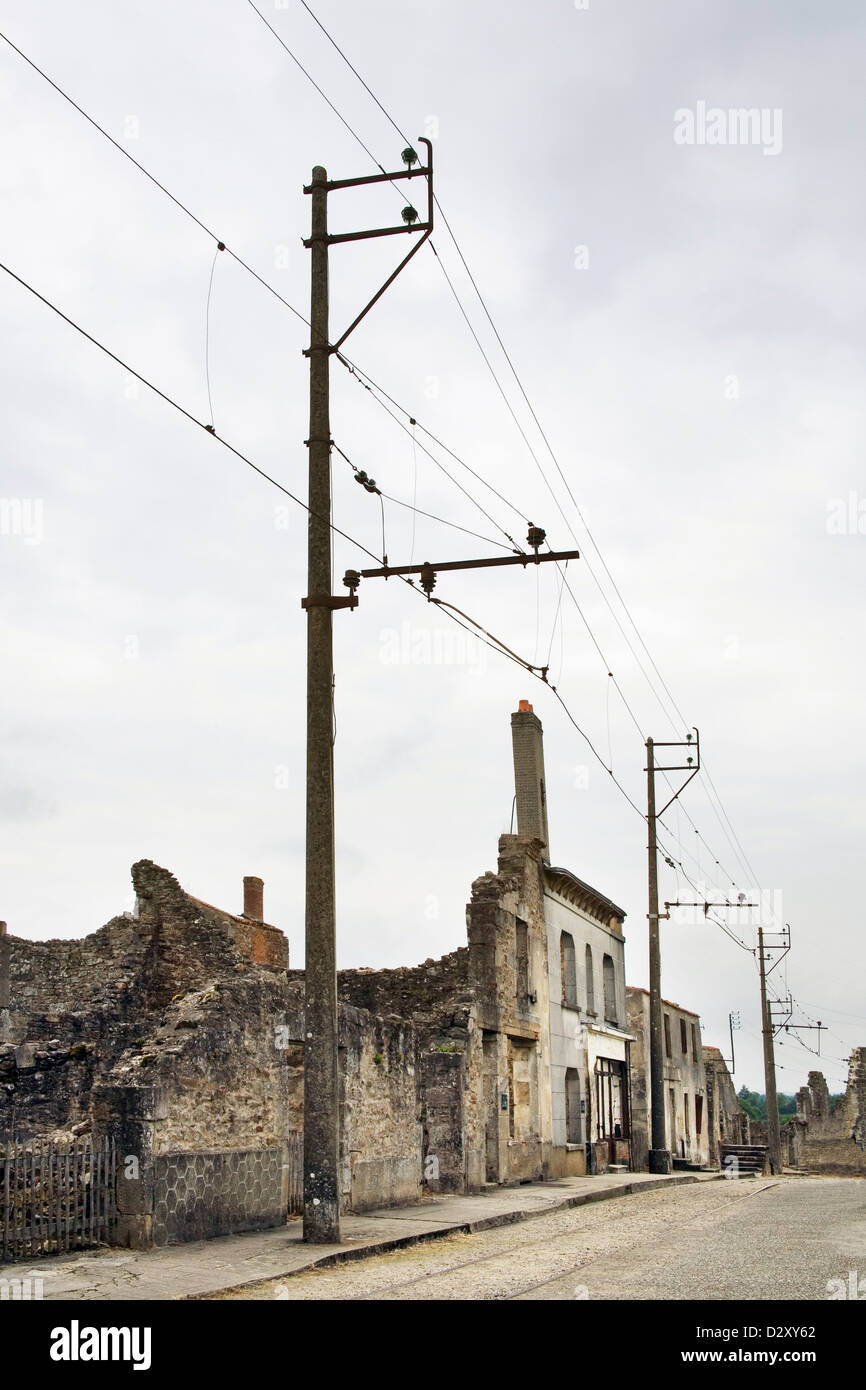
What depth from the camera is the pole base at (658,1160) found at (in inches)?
1324

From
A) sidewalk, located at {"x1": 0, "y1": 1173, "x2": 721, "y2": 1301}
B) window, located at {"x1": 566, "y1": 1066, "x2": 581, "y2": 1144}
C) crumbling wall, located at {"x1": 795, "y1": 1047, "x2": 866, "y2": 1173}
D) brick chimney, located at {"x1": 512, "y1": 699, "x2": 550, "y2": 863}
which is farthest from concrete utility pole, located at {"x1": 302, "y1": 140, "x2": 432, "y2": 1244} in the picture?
crumbling wall, located at {"x1": 795, "y1": 1047, "x2": 866, "y2": 1173}

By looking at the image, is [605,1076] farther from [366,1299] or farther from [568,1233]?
[366,1299]

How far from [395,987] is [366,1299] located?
17226 millimetres

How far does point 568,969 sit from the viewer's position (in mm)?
33062

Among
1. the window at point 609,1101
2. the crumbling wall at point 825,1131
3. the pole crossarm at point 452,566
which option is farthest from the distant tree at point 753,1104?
the pole crossarm at point 452,566

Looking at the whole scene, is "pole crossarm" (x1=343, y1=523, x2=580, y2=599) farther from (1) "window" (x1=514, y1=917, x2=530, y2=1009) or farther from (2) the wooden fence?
(1) "window" (x1=514, y1=917, x2=530, y2=1009)

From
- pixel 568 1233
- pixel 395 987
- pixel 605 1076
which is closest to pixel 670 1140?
pixel 605 1076

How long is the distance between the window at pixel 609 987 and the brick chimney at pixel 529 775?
24.0 ft

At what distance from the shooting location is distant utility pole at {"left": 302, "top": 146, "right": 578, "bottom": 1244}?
13227 millimetres

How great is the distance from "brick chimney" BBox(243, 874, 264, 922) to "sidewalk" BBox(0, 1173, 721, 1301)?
16.9 metres

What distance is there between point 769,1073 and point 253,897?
26.4 meters

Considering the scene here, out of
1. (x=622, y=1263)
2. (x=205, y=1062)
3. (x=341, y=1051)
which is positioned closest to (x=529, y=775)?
(x=341, y=1051)
